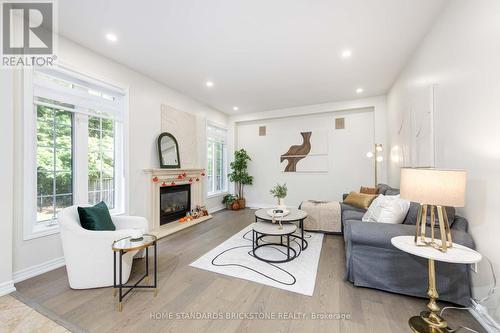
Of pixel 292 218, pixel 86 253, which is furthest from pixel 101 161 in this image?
pixel 292 218

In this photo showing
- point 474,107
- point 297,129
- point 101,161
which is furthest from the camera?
→ point 297,129

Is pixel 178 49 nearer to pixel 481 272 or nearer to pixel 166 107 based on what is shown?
pixel 166 107

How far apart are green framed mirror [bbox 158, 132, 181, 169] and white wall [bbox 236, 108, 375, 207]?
264cm

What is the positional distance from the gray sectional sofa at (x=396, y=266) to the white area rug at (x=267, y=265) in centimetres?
50

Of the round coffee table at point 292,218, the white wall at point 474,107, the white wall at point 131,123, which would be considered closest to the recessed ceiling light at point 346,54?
the white wall at point 474,107

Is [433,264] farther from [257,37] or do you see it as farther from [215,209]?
[215,209]

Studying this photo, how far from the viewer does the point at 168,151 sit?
436 cm

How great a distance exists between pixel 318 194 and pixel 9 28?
6080mm

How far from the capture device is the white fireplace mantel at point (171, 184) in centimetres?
391

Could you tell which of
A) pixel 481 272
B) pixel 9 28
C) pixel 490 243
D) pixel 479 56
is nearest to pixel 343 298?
pixel 481 272

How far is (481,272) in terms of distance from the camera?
1686 millimetres

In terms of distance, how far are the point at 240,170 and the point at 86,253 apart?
4.54 meters

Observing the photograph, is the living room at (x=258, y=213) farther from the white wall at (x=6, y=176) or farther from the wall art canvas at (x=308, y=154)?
the wall art canvas at (x=308, y=154)

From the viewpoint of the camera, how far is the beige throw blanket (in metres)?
3.80
